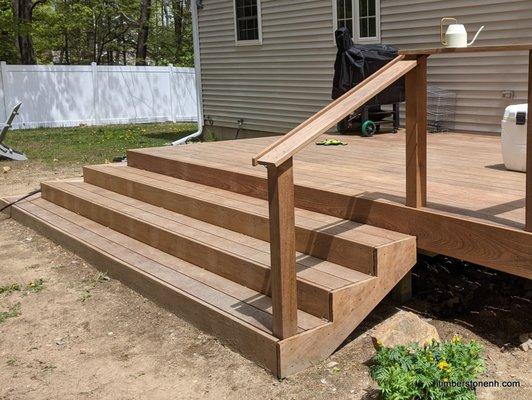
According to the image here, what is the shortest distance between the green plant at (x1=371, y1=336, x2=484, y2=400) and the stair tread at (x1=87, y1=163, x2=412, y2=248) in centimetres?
74

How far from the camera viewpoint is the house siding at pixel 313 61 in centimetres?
681

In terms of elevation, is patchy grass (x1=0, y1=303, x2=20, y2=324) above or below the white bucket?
below

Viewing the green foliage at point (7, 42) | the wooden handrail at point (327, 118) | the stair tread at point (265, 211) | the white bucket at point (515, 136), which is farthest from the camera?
the green foliage at point (7, 42)

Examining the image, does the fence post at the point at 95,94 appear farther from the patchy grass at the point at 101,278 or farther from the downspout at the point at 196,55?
the patchy grass at the point at 101,278

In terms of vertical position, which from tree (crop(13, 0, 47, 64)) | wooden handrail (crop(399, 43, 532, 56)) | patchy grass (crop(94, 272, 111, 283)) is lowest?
patchy grass (crop(94, 272, 111, 283))

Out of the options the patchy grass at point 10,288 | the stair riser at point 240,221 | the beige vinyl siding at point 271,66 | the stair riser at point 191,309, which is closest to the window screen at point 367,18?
the beige vinyl siding at point 271,66

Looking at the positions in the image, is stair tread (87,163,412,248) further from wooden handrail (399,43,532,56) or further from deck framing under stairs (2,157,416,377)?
wooden handrail (399,43,532,56)

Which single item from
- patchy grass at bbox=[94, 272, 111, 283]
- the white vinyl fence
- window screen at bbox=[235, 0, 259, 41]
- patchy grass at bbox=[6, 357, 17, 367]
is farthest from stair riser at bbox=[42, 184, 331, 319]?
the white vinyl fence

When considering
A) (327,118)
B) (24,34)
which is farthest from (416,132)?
(24,34)

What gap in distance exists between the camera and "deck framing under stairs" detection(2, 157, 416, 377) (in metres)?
3.20

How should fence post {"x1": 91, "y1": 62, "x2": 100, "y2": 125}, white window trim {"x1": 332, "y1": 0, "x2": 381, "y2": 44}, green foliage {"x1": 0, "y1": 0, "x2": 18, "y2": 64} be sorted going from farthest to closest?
green foliage {"x1": 0, "y1": 0, "x2": 18, "y2": 64}, fence post {"x1": 91, "y1": 62, "x2": 100, "y2": 125}, white window trim {"x1": 332, "y1": 0, "x2": 381, "y2": 44}

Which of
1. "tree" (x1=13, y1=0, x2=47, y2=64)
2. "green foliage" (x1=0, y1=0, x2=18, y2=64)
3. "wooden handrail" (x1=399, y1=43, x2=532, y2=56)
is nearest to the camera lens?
"wooden handrail" (x1=399, y1=43, x2=532, y2=56)

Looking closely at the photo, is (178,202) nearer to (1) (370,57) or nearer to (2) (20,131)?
(1) (370,57)

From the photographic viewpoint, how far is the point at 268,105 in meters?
10.9
